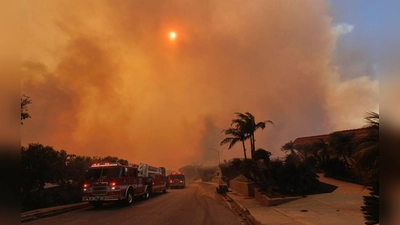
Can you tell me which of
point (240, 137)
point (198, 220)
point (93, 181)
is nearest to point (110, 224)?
→ point (198, 220)

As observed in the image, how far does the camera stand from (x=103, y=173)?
19.6m

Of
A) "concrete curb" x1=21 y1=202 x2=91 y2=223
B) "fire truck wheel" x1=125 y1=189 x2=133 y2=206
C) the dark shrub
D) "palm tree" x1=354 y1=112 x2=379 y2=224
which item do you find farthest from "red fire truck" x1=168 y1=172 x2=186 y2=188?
"palm tree" x1=354 y1=112 x2=379 y2=224

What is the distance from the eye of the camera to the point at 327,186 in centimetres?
2317

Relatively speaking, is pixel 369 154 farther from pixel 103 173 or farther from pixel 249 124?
pixel 249 124

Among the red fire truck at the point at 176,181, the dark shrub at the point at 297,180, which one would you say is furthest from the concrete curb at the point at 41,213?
the red fire truck at the point at 176,181

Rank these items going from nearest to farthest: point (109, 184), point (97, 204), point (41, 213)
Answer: point (41, 213)
point (109, 184)
point (97, 204)

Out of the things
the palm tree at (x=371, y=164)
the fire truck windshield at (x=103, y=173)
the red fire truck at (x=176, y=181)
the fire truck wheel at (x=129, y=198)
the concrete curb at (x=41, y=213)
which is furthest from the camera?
the red fire truck at (x=176, y=181)

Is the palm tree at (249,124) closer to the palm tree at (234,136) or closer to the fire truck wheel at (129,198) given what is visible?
the palm tree at (234,136)

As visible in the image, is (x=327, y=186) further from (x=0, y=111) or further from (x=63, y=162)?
(x=0, y=111)

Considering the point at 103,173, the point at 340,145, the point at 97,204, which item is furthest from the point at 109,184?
the point at 340,145

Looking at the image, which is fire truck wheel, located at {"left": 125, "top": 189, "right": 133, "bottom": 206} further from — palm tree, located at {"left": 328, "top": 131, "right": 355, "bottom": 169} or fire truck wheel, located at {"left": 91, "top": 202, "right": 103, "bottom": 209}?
palm tree, located at {"left": 328, "top": 131, "right": 355, "bottom": 169}

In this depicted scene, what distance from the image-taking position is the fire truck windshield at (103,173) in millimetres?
19484

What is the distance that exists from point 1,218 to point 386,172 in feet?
13.5

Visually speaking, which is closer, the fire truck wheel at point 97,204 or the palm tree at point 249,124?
the fire truck wheel at point 97,204
